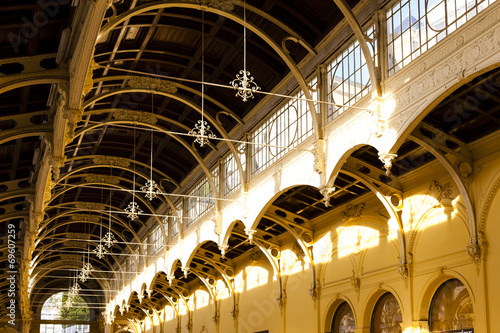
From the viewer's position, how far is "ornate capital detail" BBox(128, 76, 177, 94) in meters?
23.7

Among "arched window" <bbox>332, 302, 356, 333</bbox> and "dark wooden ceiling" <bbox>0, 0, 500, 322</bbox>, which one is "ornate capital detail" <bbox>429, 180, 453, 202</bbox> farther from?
"arched window" <bbox>332, 302, 356, 333</bbox>

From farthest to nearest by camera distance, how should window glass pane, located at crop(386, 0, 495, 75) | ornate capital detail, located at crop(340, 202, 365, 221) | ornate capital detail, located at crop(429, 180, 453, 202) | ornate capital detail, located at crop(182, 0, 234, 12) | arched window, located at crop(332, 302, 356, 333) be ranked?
1. arched window, located at crop(332, 302, 356, 333)
2. ornate capital detail, located at crop(340, 202, 365, 221)
3. ornate capital detail, located at crop(182, 0, 234, 12)
4. ornate capital detail, located at crop(429, 180, 453, 202)
5. window glass pane, located at crop(386, 0, 495, 75)

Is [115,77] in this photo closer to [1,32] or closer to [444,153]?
[1,32]

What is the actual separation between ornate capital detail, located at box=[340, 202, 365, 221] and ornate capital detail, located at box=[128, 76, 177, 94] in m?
8.10

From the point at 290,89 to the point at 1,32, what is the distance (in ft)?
37.1

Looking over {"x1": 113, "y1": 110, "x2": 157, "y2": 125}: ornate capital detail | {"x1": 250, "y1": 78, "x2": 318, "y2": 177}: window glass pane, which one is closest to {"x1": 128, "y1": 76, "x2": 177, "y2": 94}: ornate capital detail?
{"x1": 113, "y1": 110, "x2": 157, "y2": 125}: ornate capital detail

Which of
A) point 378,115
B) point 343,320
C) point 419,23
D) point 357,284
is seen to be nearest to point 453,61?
point 419,23

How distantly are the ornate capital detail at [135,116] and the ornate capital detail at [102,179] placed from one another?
9.75m

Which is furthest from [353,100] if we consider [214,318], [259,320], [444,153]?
[214,318]

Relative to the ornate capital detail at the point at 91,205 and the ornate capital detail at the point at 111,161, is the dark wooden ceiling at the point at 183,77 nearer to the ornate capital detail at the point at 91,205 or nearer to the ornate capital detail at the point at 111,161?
the ornate capital detail at the point at 111,161

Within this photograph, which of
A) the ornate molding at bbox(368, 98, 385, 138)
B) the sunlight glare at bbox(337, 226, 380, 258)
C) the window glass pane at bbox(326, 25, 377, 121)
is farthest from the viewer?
the sunlight glare at bbox(337, 226, 380, 258)

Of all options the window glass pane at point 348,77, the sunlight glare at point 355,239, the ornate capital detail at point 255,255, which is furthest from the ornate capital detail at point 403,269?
the ornate capital detail at point 255,255

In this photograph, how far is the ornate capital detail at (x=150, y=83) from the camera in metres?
23.7

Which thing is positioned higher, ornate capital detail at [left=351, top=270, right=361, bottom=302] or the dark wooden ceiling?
the dark wooden ceiling
